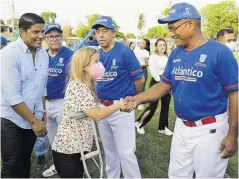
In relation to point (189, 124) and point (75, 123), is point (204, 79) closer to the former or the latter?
point (189, 124)

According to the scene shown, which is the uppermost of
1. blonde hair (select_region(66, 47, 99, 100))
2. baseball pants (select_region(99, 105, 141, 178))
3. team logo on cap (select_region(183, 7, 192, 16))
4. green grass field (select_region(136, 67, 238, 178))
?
team logo on cap (select_region(183, 7, 192, 16))

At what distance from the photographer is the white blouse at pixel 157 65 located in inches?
253

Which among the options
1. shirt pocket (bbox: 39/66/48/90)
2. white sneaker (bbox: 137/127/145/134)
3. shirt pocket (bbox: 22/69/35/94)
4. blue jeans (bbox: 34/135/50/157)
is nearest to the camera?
shirt pocket (bbox: 22/69/35/94)

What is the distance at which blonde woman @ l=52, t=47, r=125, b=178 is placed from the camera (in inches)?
102

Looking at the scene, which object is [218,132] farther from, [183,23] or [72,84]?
[72,84]

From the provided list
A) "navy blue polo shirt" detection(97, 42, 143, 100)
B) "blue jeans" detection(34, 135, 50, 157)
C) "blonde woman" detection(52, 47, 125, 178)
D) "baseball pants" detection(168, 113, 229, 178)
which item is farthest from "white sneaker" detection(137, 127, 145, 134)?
"blonde woman" detection(52, 47, 125, 178)

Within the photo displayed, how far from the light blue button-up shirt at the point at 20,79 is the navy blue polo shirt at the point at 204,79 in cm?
142

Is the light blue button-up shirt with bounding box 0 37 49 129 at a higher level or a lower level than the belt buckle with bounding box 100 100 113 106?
higher

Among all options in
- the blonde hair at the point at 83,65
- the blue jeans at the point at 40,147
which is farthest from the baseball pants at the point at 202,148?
the blue jeans at the point at 40,147

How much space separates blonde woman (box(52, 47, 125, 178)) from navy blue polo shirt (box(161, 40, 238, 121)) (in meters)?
0.70

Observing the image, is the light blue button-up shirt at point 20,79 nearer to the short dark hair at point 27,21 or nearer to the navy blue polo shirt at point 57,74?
the short dark hair at point 27,21

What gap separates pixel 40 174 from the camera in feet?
14.3

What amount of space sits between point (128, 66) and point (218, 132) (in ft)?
4.91

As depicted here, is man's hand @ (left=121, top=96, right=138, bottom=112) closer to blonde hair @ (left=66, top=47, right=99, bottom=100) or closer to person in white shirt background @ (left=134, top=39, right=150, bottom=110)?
blonde hair @ (left=66, top=47, right=99, bottom=100)
